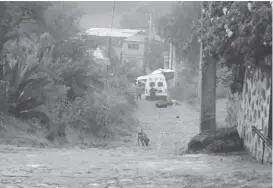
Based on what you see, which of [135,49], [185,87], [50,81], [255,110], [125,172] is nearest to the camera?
[125,172]

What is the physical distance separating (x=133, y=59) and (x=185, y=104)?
2890 centimetres

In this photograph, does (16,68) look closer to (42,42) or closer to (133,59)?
(42,42)

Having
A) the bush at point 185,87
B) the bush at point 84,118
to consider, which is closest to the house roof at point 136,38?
the bush at point 185,87

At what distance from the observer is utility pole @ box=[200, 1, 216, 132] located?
14180 millimetres

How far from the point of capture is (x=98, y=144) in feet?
59.3

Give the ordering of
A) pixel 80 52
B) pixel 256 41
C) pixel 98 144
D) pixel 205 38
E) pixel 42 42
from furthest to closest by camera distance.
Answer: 1. pixel 80 52
2. pixel 42 42
3. pixel 98 144
4. pixel 205 38
5. pixel 256 41

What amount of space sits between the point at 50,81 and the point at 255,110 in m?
7.73

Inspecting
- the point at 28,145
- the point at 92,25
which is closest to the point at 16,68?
the point at 28,145

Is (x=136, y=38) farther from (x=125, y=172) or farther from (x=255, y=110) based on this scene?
(x=125, y=172)

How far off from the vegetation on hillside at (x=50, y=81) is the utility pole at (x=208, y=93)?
4.49 metres

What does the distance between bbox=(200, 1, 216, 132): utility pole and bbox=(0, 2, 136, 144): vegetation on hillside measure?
177 inches

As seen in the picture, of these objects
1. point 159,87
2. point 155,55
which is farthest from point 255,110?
point 155,55

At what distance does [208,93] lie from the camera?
14523mm

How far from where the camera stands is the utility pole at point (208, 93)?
14.2 meters
